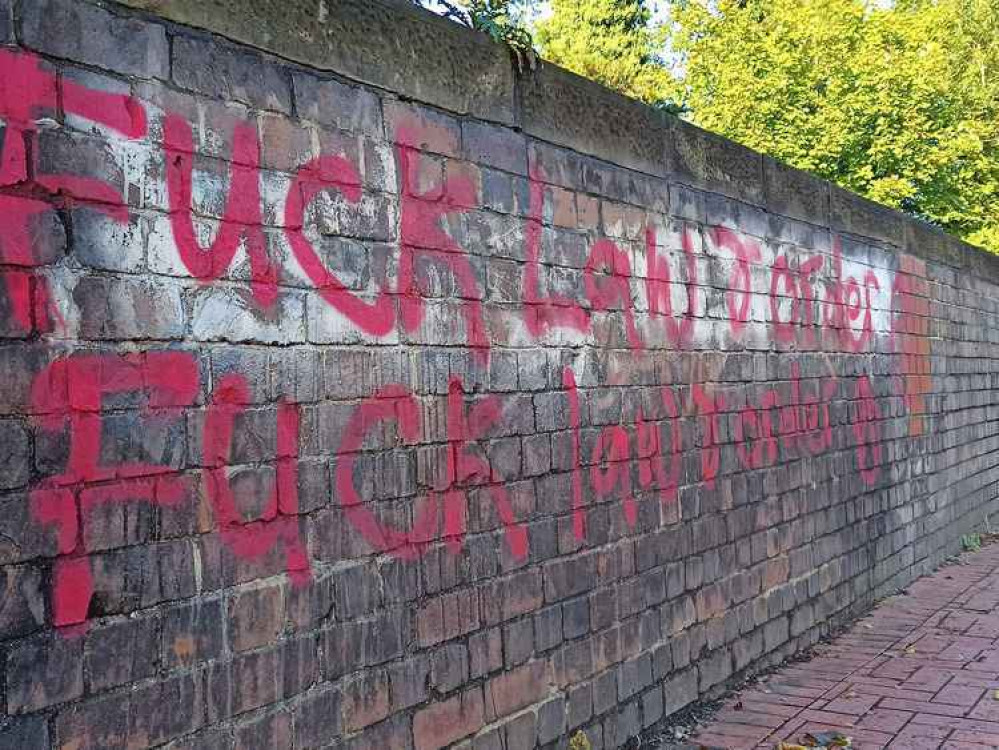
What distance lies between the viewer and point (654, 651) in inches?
183

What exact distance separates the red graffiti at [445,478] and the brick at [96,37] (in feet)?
3.63

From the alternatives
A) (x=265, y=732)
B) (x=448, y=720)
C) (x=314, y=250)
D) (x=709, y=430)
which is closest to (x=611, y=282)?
(x=709, y=430)

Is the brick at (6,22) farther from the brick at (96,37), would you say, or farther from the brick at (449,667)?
the brick at (449,667)

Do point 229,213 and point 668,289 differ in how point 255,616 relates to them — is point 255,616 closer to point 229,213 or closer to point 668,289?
point 229,213

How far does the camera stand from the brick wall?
2357mm

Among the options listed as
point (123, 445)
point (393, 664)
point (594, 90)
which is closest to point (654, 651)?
point (393, 664)

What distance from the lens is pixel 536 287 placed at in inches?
158

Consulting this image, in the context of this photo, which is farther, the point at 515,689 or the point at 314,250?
the point at 515,689

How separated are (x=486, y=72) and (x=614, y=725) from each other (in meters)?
2.53

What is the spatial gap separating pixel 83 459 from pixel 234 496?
46 centimetres

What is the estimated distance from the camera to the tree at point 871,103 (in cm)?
1831

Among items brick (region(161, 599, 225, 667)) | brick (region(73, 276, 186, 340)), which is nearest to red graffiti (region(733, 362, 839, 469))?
brick (region(161, 599, 225, 667))

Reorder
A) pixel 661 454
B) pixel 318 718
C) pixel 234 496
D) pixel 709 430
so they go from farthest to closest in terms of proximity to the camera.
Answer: pixel 709 430 < pixel 661 454 < pixel 318 718 < pixel 234 496

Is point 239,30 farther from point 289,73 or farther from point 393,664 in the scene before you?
point 393,664
